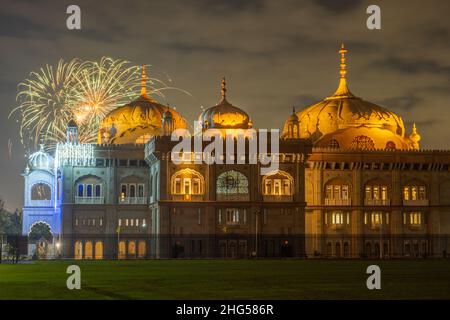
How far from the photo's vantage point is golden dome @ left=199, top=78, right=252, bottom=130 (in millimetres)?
95750

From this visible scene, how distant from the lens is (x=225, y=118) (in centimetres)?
9594

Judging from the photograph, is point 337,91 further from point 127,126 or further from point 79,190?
point 79,190

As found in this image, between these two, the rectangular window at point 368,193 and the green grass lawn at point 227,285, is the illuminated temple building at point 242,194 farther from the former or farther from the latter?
the green grass lawn at point 227,285

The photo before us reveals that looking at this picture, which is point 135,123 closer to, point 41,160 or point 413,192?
point 41,160

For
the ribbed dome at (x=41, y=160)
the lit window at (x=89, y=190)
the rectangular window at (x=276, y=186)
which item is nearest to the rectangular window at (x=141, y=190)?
the lit window at (x=89, y=190)

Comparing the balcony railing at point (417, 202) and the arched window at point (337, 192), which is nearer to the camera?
the arched window at point (337, 192)

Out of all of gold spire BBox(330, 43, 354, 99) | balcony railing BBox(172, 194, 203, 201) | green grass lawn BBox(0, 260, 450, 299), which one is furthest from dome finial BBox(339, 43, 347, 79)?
green grass lawn BBox(0, 260, 450, 299)

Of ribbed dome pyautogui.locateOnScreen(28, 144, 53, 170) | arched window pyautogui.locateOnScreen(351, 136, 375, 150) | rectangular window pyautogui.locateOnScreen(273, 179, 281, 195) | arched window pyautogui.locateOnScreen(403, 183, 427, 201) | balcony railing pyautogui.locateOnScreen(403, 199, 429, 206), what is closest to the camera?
rectangular window pyautogui.locateOnScreen(273, 179, 281, 195)

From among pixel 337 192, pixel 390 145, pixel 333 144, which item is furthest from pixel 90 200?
pixel 390 145

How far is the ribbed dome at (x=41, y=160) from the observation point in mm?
104312

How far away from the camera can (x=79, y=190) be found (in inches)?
3809

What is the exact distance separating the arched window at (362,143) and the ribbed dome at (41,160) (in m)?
31.8

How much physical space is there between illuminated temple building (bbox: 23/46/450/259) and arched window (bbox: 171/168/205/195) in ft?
0.35

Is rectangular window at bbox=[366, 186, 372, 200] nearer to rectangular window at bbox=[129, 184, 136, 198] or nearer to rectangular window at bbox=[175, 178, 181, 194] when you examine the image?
rectangular window at bbox=[175, 178, 181, 194]
